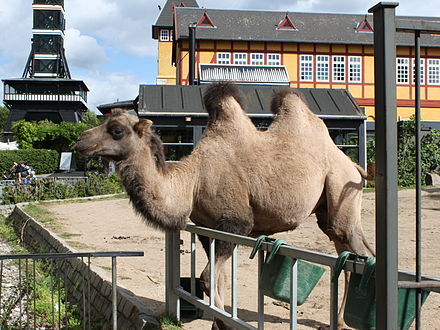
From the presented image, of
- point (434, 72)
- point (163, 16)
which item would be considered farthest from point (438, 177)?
point (163, 16)

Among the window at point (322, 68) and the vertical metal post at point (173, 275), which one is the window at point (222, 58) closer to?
the window at point (322, 68)

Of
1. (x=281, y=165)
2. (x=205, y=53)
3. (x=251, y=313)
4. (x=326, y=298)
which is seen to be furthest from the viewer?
(x=205, y=53)

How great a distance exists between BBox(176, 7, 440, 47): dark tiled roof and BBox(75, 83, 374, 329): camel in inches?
1374

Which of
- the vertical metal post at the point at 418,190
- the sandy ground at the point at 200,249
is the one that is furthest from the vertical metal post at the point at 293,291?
the sandy ground at the point at 200,249

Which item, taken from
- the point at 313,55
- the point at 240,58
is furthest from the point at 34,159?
the point at 313,55

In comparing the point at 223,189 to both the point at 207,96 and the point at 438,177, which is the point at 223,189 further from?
the point at 438,177

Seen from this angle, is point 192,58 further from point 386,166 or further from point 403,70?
point 386,166

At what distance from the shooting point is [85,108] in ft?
283

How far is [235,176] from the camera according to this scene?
5844mm

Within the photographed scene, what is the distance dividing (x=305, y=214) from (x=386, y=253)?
3.91 m

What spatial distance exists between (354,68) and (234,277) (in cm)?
3866

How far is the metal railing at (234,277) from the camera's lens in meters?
3.19

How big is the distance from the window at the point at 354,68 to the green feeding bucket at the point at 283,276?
126 ft

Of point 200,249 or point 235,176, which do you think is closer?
point 235,176
